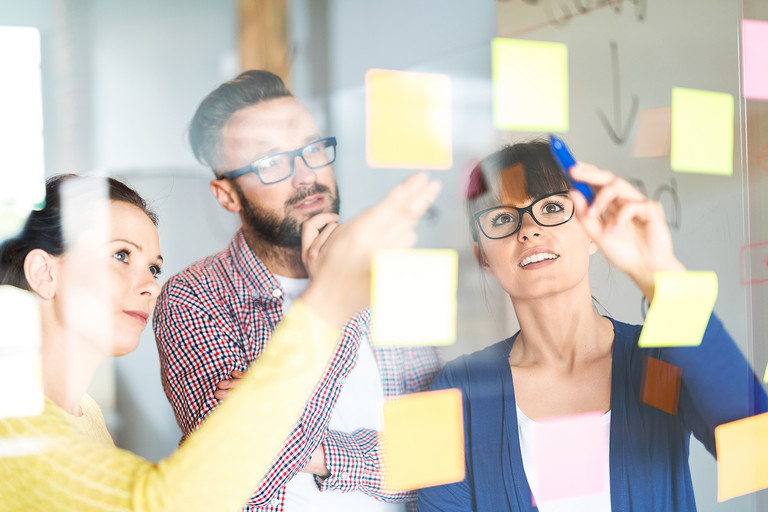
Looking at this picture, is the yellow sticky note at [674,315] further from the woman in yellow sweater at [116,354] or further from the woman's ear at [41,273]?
the woman's ear at [41,273]

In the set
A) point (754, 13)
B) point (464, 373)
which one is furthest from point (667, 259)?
point (754, 13)

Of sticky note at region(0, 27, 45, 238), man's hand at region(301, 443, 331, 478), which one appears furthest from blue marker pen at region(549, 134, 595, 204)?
sticky note at region(0, 27, 45, 238)

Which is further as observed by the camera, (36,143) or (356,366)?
(356,366)

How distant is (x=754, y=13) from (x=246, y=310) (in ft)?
3.06

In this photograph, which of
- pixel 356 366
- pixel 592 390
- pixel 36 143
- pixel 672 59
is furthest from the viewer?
pixel 672 59

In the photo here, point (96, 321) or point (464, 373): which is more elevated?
point (96, 321)

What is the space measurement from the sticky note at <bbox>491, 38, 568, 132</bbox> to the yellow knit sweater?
1.32 ft

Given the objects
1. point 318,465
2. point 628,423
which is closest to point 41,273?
point 318,465

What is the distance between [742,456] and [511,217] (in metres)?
0.54

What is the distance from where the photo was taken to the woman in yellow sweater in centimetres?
61

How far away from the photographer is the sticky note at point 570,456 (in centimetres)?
83

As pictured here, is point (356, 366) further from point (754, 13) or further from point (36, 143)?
point (754, 13)

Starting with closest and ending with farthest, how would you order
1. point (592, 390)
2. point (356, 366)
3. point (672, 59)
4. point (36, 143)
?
point (36, 143), point (356, 366), point (592, 390), point (672, 59)

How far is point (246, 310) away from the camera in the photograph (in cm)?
71
